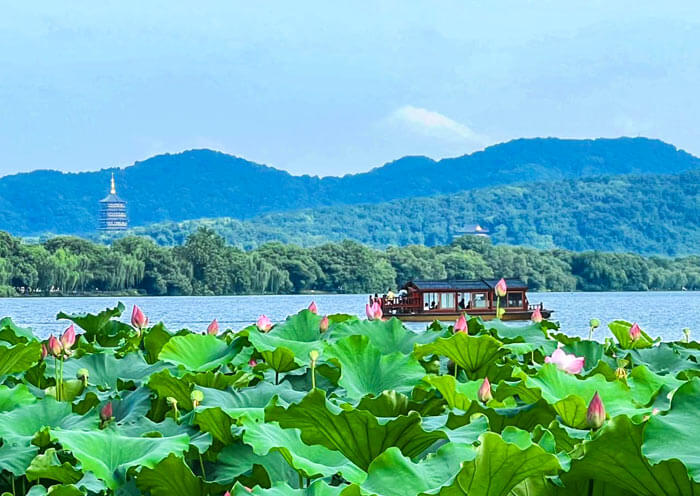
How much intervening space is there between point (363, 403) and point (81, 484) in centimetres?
59

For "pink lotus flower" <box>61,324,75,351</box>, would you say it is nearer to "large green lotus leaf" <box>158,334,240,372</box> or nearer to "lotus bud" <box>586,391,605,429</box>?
"large green lotus leaf" <box>158,334,240,372</box>

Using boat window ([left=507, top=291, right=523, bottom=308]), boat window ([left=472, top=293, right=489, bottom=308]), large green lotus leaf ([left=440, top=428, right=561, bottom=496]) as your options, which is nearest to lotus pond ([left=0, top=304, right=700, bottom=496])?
large green lotus leaf ([left=440, top=428, right=561, bottom=496])

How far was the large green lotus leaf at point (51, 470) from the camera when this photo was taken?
172 centimetres

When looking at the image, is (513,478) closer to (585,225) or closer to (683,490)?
(683,490)

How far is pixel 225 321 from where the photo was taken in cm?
3575

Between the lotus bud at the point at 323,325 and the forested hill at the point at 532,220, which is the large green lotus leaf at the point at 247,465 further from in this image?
the forested hill at the point at 532,220

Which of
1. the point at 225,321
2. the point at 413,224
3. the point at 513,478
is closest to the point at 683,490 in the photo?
the point at 513,478

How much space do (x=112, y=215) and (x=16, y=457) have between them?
548 ft

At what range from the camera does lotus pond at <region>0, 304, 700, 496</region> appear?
4.43ft

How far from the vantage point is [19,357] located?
260cm

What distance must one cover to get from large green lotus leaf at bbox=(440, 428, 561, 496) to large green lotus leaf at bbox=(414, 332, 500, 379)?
3.98 ft

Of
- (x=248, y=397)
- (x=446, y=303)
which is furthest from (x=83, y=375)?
(x=446, y=303)

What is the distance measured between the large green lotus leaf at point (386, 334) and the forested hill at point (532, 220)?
329 ft

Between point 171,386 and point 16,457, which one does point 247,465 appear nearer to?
point 16,457
